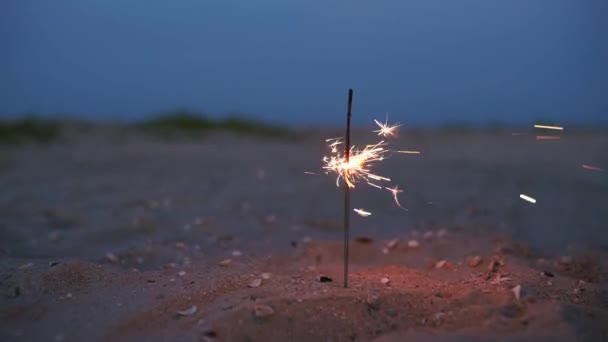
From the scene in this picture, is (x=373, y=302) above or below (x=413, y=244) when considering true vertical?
above

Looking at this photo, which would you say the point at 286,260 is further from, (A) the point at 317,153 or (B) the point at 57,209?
(A) the point at 317,153

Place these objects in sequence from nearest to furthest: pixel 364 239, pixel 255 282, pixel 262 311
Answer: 1. pixel 262 311
2. pixel 255 282
3. pixel 364 239

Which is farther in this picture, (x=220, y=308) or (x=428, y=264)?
(x=428, y=264)

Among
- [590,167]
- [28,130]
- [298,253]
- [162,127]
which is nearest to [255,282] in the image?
[298,253]

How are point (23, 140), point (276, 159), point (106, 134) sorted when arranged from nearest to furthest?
point (276, 159), point (23, 140), point (106, 134)

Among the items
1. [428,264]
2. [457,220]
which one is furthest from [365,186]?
[428,264]

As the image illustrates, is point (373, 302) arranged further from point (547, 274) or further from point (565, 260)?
point (565, 260)
